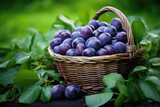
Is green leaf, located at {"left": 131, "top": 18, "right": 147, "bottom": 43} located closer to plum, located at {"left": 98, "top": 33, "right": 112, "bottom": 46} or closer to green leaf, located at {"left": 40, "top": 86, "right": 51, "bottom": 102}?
plum, located at {"left": 98, "top": 33, "right": 112, "bottom": 46}

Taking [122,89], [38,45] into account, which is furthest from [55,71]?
[122,89]

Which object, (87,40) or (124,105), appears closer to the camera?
(124,105)

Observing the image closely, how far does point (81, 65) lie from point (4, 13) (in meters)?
3.64

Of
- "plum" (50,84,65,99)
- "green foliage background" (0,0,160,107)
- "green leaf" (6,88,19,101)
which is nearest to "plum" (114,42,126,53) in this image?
"green foliage background" (0,0,160,107)

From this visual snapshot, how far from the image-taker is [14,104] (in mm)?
978

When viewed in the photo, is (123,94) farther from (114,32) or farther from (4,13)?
(4,13)

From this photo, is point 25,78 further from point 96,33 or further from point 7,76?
point 96,33

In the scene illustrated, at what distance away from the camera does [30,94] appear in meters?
0.98

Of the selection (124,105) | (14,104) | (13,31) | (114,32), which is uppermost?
(114,32)

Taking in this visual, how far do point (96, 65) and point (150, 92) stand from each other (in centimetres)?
28

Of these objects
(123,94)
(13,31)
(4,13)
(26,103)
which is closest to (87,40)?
(123,94)

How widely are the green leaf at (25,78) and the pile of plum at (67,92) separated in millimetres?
121

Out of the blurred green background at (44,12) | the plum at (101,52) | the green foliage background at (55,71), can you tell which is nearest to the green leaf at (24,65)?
the green foliage background at (55,71)

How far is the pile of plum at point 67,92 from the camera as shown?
3.18ft
